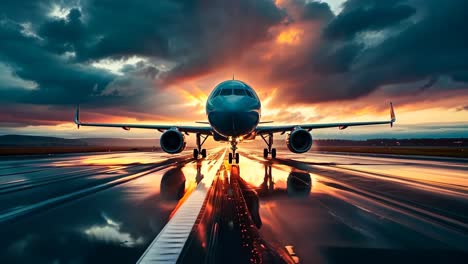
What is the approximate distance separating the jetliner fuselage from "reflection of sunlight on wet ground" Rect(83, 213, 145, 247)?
7.98 m

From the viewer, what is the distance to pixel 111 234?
12.4 feet

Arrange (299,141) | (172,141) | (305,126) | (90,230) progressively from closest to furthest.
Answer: (90,230) < (172,141) < (299,141) < (305,126)

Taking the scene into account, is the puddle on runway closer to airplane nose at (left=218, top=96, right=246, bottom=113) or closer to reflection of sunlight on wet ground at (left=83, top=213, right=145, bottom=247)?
reflection of sunlight on wet ground at (left=83, top=213, right=145, bottom=247)

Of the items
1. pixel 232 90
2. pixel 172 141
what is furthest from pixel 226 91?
pixel 172 141

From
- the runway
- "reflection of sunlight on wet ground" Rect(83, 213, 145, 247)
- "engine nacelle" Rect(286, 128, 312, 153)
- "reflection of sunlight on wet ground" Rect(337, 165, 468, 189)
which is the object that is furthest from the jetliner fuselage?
"reflection of sunlight on wet ground" Rect(83, 213, 145, 247)

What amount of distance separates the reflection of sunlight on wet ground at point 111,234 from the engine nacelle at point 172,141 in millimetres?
11154

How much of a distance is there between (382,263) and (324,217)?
181 cm

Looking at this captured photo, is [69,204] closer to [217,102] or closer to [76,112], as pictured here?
[217,102]

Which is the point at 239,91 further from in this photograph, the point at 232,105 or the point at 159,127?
the point at 159,127

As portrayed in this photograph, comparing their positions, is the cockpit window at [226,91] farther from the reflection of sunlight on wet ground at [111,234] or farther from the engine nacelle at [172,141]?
the reflection of sunlight on wet ground at [111,234]

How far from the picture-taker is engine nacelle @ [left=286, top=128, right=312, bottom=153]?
1579 centimetres

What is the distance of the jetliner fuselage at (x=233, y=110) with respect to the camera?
38.4ft

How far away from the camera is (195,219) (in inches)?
175

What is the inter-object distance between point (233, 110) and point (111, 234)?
8.44 m
